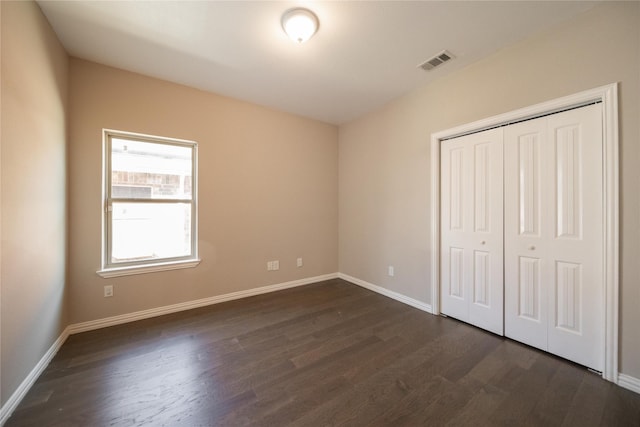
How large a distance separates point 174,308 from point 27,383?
125 cm

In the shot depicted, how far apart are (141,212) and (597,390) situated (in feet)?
14.3

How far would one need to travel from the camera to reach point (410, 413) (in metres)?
1.43

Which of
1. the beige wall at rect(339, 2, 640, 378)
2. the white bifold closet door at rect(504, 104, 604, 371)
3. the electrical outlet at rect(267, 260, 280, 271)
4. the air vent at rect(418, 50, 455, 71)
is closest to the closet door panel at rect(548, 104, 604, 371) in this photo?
the white bifold closet door at rect(504, 104, 604, 371)

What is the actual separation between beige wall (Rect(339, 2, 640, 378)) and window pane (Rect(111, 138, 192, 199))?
2.50 m

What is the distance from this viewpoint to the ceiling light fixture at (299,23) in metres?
1.79

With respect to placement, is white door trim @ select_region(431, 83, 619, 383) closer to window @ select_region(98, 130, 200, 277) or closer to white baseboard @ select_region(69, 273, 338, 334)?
white baseboard @ select_region(69, 273, 338, 334)

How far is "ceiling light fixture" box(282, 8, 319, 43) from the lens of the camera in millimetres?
1795

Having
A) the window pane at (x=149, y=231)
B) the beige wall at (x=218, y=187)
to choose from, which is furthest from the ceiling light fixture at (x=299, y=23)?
the window pane at (x=149, y=231)

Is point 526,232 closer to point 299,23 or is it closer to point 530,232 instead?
point 530,232

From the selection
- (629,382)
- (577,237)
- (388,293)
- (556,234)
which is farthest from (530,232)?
(388,293)

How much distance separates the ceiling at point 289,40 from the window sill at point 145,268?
2.19 m

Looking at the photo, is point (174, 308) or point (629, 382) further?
point (174, 308)

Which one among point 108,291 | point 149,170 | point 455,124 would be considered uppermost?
point 455,124

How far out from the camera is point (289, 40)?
211 cm
